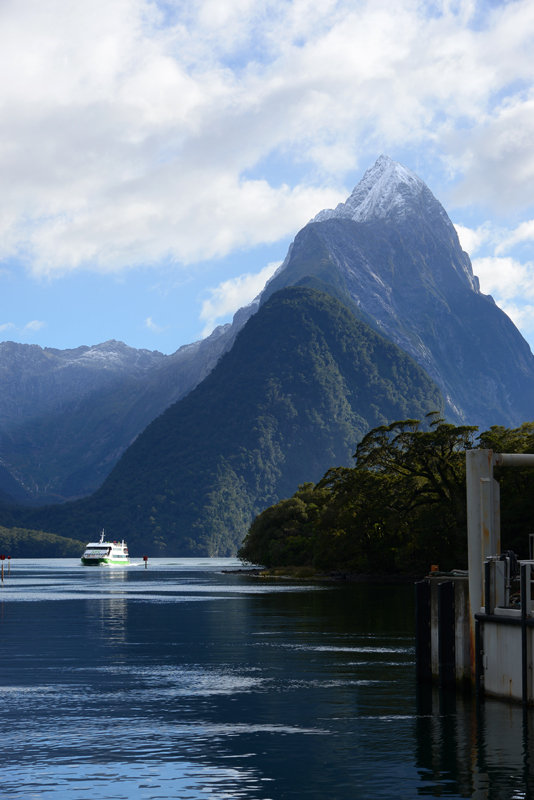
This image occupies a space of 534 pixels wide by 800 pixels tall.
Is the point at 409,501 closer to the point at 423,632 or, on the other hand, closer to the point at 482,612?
the point at 423,632

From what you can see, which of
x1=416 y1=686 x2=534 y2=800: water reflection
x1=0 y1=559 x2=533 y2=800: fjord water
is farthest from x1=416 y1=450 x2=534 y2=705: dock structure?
x1=0 y1=559 x2=533 y2=800: fjord water

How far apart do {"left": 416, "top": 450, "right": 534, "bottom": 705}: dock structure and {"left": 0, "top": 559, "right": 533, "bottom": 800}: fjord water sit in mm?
1118

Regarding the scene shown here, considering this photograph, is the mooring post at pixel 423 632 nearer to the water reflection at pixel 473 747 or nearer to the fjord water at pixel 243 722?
the fjord water at pixel 243 722

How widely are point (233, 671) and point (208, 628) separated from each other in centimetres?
2815

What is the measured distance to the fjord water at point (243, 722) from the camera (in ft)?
91.1

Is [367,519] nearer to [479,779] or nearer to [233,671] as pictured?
[233,671]

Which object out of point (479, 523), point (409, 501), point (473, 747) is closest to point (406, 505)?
point (409, 501)

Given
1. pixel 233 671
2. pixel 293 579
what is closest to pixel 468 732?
pixel 233 671

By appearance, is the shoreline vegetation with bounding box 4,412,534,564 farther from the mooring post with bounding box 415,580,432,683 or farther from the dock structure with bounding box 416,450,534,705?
the dock structure with bounding box 416,450,534,705

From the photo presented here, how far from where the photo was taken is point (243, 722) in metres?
37.5

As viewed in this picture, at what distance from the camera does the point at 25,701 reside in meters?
42.5

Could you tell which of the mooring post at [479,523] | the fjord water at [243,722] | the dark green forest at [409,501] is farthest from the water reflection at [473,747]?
the dark green forest at [409,501]

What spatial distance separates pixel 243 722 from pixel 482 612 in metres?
9.11

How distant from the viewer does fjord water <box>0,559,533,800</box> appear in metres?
27.8
